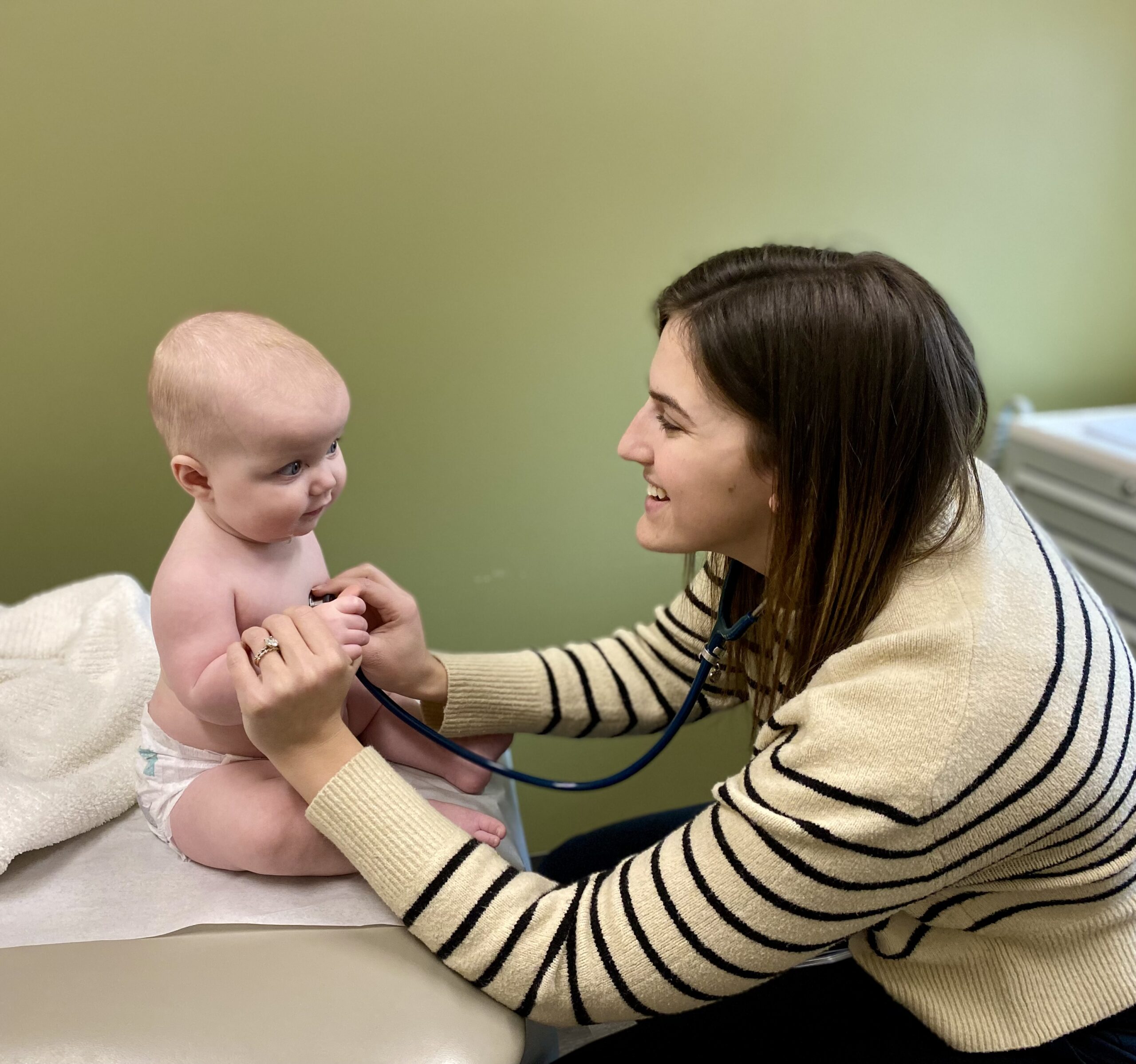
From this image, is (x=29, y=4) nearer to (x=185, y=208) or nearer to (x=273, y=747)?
(x=185, y=208)

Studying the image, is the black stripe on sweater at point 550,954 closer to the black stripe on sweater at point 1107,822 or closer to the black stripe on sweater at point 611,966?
the black stripe on sweater at point 611,966

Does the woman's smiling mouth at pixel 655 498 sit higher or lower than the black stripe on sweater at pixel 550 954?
higher

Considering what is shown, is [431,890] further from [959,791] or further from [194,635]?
[959,791]

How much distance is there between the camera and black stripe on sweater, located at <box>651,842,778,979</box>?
71 cm

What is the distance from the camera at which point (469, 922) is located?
0.73 m

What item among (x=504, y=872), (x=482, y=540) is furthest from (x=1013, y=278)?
(x=504, y=872)

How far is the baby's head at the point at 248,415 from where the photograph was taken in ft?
2.37

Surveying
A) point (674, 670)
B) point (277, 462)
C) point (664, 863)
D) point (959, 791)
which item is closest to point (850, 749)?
point (959, 791)

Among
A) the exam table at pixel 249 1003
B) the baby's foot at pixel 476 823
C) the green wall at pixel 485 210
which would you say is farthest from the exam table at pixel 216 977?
the green wall at pixel 485 210

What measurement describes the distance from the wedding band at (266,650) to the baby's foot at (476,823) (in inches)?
9.0

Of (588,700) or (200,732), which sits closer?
(200,732)

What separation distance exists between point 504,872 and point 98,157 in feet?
3.39

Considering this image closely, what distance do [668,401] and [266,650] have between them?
1.36ft

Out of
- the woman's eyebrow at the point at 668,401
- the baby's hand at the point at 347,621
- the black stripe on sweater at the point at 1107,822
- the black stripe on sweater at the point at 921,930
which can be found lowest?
the black stripe on sweater at the point at 921,930
